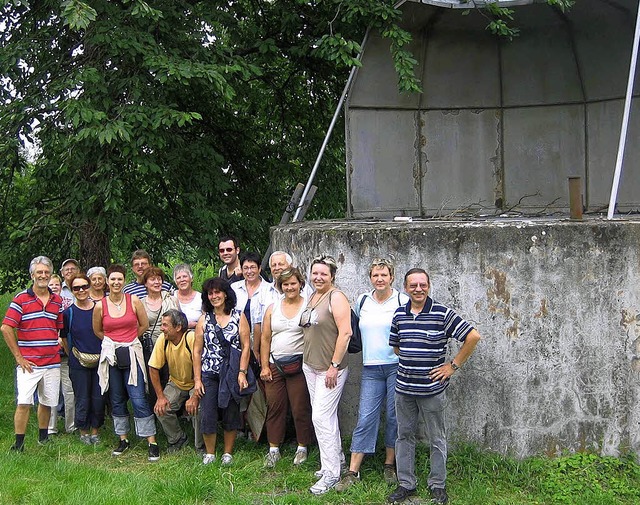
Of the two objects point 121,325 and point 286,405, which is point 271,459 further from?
point 121,325

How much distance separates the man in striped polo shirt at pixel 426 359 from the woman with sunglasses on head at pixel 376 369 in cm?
28

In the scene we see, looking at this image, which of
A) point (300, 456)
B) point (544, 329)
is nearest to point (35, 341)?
point (300, 456)

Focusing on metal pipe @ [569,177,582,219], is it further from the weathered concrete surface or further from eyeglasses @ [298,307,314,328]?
eyeglasses @ [298,307,314,328]

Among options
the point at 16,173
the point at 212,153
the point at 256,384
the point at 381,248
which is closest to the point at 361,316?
the point at 381,248

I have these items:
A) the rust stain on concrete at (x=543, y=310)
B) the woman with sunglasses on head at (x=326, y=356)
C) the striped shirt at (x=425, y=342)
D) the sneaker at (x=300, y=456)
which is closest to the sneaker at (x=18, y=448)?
the sneaker at (x=300, y=456)

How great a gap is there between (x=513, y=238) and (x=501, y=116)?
4.03 meters

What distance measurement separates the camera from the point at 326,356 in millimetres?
5992

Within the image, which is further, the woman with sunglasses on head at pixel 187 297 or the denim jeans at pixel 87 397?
the denim jeans at pixel 87 397

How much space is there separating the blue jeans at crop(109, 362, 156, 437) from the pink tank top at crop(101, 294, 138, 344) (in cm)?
24

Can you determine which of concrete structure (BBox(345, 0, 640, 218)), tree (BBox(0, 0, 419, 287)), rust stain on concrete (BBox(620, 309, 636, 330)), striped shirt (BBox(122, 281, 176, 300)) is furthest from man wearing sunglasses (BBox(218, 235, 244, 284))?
rust stain on concrete (BBox(620, 309, 636, 330))

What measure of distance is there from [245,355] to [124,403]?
52.8 inches

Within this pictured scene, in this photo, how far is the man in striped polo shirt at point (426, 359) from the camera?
5.48m

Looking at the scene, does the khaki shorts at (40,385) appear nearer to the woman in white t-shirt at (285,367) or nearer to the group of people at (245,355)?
the group of people at (245,355)

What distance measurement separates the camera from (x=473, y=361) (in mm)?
6121
